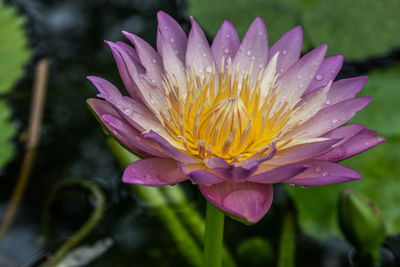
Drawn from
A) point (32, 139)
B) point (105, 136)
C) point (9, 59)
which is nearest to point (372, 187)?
point (105, 136)

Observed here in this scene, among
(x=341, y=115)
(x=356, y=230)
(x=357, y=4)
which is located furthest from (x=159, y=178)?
(x=357, y=4)

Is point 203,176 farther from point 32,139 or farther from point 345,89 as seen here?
point 32,139

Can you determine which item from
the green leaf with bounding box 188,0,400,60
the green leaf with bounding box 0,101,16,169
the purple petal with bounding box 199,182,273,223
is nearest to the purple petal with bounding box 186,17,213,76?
the purple petal with bounding box 199,182,273,223

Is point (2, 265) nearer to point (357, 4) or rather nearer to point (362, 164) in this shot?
point (362, 164)

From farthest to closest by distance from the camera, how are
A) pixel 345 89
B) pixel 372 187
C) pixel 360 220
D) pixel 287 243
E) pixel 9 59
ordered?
pixel 9 59 < pixel 372 187 < pixel 287 243 < pixel 360 220 < pixel 345 89

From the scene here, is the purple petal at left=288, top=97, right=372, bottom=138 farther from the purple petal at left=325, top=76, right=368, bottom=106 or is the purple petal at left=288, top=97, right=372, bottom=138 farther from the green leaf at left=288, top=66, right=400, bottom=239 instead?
the green leaf at left=288, top=66, right=400, bottom=239

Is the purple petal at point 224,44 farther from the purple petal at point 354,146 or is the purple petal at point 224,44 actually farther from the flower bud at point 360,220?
the flower bud at point 360,220
